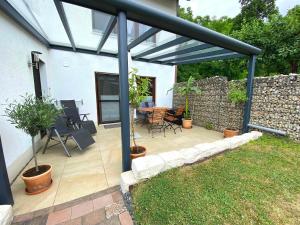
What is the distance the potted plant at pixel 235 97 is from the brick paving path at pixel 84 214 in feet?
12.8

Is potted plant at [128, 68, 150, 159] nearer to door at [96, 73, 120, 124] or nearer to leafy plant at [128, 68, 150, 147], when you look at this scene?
leafy plant at [128, 68, 150, 147]

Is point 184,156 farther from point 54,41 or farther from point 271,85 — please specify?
point 54,41

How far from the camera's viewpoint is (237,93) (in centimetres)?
448

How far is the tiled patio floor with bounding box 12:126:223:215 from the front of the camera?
2111 millimetres

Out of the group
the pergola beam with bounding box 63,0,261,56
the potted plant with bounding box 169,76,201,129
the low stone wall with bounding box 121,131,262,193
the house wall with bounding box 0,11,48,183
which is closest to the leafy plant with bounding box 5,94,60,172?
the house wall with bounding box 0,11,48,183

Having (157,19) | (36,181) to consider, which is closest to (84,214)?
(36,181)

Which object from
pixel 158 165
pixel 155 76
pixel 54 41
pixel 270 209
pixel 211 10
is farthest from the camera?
pixel 211 10

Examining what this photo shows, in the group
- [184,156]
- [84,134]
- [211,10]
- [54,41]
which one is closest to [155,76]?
[54,41]

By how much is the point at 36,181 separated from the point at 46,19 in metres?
4.73

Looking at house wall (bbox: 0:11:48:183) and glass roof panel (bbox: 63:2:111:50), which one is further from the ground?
glass roof panel (bbox: 63:2:111:50)

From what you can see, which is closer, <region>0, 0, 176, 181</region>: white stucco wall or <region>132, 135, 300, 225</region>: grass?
<region>132, 135, 300, 225</region>: grass

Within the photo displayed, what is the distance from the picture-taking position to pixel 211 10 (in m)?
14.7

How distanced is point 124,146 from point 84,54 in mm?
4647

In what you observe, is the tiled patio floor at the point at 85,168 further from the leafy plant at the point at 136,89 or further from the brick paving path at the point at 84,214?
the leafy plant at the point at 136,89
